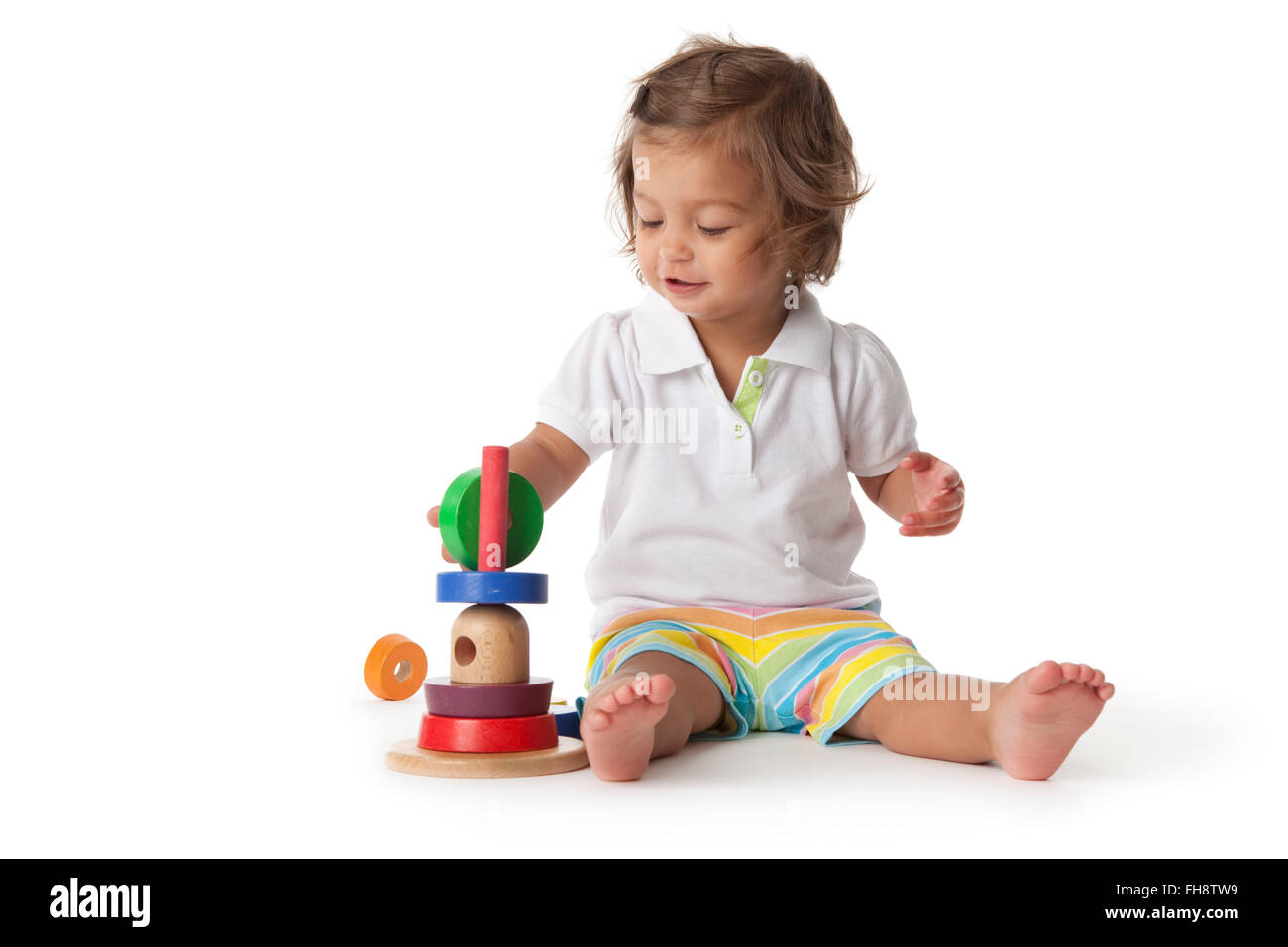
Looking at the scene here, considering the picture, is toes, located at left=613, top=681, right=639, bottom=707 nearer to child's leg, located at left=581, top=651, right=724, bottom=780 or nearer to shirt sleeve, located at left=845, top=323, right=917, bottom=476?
child's leg, located at left=581, top=651, right=724, bottom=780

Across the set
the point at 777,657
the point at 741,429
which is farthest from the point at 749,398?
the point at 777,657

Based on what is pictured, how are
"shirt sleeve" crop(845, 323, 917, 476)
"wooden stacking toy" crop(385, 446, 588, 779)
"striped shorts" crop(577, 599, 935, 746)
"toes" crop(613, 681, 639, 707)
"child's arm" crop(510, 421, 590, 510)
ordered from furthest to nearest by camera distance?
"shirt sleeve" crop(845, 323, 917, 476)
"child's arm" crop(510, 421, 590, 510)
"striped shorts" crop(577, 599, 935, 746)
"wooden stacking toy" crop(385, 446, 588, 779)
"toes" crop(613, 681, 639, 707)

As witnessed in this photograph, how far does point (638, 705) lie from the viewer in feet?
3.79

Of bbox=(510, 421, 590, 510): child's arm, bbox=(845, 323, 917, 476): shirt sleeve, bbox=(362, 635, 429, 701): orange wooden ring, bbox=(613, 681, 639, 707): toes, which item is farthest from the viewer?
bbox=(362, 635, 429, 701): orange wooden ring

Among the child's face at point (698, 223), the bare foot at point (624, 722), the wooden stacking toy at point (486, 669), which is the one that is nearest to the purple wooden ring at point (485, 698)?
the wooden stacking toy at point (486, 669)

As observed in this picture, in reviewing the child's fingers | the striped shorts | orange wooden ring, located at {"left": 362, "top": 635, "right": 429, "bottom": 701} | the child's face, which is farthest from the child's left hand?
orange wooden ring, located at {"left": 362, "top": 635, "right": 429, "bottom": 701}

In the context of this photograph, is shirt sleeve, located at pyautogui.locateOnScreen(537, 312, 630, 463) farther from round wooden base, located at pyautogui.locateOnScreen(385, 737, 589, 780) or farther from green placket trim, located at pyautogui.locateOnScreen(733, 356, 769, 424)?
round wooden base, located at pyautogui.locateOnScreen(385, 737, 589, 780)

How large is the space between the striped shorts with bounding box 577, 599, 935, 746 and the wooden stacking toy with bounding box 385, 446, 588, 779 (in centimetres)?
16

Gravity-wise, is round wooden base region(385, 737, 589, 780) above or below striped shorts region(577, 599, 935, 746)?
below

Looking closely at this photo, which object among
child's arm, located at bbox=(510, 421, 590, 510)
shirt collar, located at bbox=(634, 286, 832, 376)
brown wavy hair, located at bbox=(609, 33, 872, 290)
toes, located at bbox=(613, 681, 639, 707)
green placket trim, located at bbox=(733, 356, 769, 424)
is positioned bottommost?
toes, located at bbox=(613, 681, 639, 707)

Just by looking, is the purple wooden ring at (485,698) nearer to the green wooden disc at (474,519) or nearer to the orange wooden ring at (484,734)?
the orange wooden ring at (484,734)

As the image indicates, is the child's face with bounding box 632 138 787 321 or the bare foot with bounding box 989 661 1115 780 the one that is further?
the child's face with bounding box 632 138 787 321

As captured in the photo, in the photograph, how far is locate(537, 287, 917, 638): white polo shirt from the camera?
1.61 m

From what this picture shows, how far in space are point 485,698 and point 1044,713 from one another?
1.76 feet
